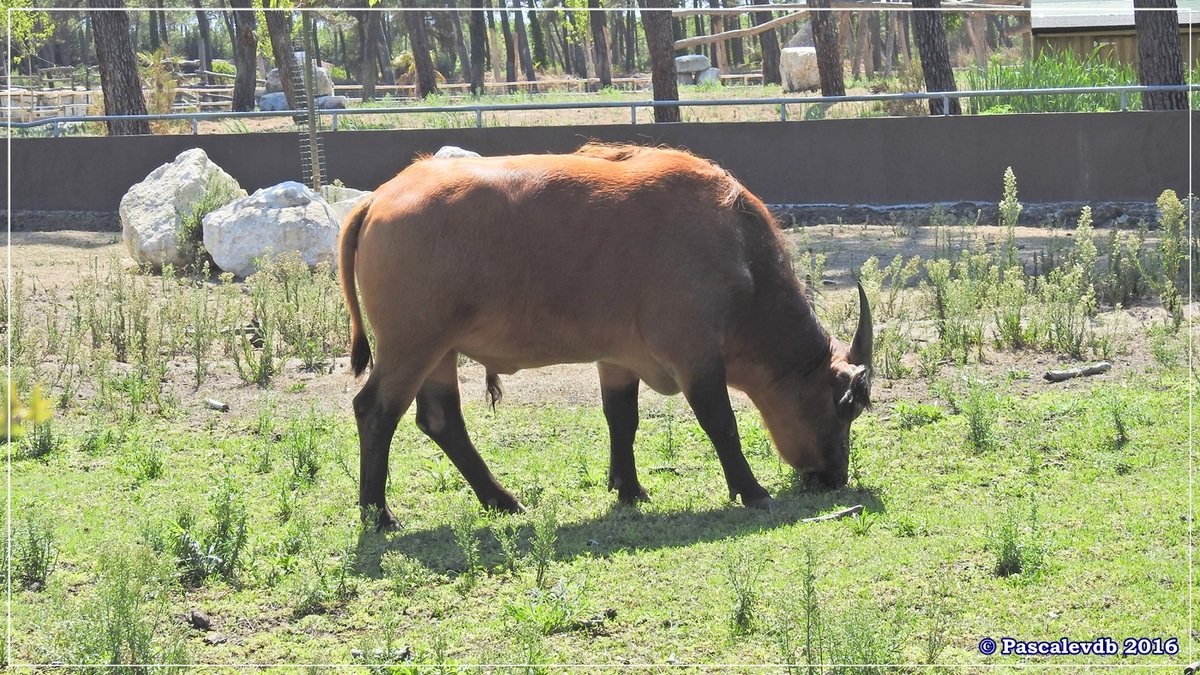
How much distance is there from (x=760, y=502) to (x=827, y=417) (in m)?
0.67

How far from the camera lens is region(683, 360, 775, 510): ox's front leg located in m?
6.58

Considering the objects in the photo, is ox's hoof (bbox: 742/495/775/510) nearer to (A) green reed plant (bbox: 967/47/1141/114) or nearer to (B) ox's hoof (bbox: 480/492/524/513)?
(B) ox's hoof (bbox: 480/492/524/513)

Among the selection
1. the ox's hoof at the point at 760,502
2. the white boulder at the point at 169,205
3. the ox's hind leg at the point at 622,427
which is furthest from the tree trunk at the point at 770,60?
the ox's hoof at the point at 760,502

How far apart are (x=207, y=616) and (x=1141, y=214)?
1469 cm

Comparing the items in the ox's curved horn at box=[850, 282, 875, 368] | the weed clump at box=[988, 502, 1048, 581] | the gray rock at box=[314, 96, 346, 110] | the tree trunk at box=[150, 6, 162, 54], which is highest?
the tree trunk at box=[150, 6, 162, 54]

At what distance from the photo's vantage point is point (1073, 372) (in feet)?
30.2

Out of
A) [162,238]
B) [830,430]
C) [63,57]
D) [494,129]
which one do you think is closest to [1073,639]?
[830,430]

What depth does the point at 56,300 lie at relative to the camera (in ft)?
42.5

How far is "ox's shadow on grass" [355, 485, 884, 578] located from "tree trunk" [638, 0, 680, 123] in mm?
16933

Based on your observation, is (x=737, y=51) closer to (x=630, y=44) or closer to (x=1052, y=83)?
(x=630, y=44)

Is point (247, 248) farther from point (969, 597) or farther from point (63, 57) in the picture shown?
point (63, 57)

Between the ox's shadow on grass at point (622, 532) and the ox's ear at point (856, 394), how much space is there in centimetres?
Answer: 43

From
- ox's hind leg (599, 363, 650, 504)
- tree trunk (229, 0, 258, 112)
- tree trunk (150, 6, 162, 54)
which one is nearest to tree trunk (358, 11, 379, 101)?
tree trunk (229, 0, 258, 112)

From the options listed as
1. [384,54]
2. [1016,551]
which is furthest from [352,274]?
[384,54]
